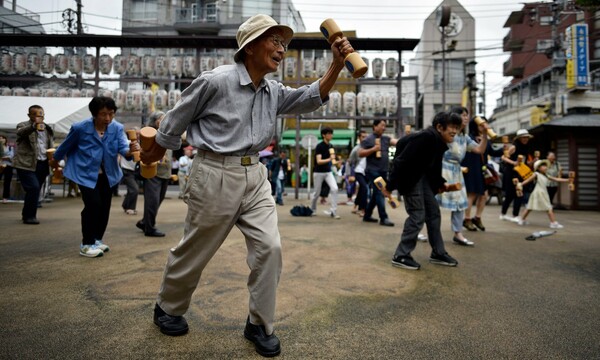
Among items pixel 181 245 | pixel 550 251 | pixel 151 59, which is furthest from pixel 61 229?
pixel 151 59

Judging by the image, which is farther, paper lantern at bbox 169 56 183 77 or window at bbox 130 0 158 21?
window at bbox 130 0 158 21

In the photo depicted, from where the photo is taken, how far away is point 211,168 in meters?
2.35

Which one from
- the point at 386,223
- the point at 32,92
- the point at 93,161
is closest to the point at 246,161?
the point at 93,161

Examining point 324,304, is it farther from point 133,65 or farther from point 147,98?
point 133,65

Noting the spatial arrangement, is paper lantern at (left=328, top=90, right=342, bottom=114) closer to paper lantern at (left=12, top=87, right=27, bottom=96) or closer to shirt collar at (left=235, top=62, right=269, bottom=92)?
paper lantern at (left=12, top=87, right=27, bottom=96)

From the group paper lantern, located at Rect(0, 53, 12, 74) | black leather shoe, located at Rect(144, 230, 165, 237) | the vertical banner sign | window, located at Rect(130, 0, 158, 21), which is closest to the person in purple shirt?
black leather shoe, located at Rect(144, 230, 165, 237)

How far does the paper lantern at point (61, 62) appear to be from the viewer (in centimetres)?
1539

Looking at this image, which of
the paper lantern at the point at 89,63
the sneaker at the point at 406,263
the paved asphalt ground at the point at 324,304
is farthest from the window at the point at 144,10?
the sneaker at the point at 406,263

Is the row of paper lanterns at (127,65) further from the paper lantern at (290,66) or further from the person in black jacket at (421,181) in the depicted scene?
the person in black jacket at (421,181)

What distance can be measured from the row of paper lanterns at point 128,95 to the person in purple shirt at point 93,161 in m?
10.8

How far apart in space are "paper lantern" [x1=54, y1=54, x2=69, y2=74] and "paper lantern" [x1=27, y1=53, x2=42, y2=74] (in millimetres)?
656

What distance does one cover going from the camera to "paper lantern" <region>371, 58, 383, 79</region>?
15055mm

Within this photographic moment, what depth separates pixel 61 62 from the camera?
15.4m

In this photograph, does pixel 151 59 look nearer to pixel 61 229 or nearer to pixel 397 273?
pixel 61 229
